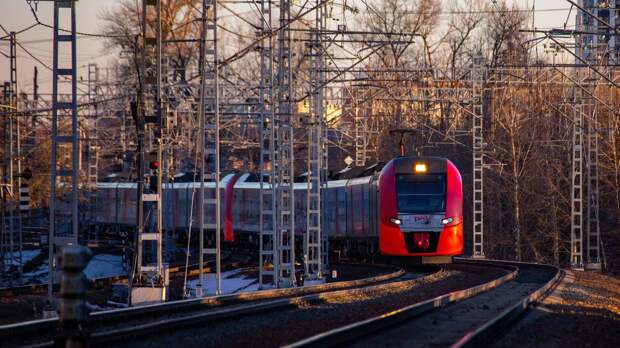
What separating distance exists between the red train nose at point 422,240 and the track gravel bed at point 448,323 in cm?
615

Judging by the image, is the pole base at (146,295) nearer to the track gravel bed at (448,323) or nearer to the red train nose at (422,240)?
the track gravel bed at (448,323)

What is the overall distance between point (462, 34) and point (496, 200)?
11.7 metres

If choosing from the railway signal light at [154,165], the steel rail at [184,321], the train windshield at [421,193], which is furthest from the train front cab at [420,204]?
the steel rail at [184,321]

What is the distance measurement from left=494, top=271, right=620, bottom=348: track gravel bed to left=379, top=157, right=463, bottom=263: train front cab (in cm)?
629

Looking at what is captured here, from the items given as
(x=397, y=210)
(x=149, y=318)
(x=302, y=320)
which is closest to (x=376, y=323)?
(x=302, y=320)

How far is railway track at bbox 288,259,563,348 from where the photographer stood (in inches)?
466

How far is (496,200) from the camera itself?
5656 cm

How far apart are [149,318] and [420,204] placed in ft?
45.3

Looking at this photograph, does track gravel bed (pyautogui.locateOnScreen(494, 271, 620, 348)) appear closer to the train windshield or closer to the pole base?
the train windshield

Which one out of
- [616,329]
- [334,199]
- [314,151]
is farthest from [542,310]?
[334,199]

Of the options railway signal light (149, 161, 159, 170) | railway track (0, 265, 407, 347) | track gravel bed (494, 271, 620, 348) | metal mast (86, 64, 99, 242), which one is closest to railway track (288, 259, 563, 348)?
track gravel bed (494, 271, 620, 348)

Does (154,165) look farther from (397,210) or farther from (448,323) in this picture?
(397,210)

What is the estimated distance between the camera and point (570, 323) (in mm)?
15000

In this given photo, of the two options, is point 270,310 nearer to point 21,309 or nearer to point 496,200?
point 21,309
